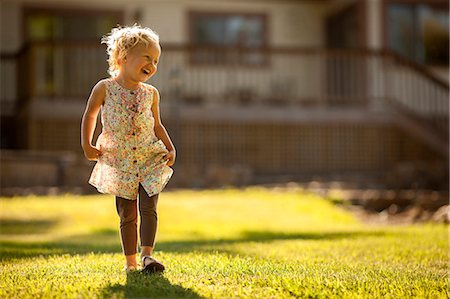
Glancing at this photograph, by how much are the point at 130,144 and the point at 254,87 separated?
1441 cm

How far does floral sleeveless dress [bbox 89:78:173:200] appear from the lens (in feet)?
13.1

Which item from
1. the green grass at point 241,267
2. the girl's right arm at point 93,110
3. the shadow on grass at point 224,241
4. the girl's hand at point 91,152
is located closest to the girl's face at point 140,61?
the girl's right arm at point 93,110

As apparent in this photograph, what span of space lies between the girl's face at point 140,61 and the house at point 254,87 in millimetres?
8855

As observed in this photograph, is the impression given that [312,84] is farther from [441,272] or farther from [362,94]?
[441,272]

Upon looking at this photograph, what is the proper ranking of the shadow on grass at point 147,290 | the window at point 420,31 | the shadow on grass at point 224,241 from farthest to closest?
the window at point 420,31 < the shadow on grass at point 224,241 < the shadow on grass at point 147,290

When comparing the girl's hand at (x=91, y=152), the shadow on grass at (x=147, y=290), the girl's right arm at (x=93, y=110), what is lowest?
the shadow on grass at (x=147, y=290)

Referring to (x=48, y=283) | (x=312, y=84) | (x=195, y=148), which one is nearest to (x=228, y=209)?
(x=195, y=148)

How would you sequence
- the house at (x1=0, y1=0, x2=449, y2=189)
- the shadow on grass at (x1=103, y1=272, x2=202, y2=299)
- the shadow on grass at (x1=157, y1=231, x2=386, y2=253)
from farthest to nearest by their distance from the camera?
1. the house at (x1=0, y1=0, x2=449, y2=189)
2. the shadow on grass at (x1=157, y1=231, x2=386, y2=253)
3. the shadow on grass at (x1=103, y1=272, x2=202, y2=299)

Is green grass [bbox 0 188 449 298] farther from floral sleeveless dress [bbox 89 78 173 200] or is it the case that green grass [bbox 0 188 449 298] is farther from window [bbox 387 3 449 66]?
window [bbox 387 3 449 66]

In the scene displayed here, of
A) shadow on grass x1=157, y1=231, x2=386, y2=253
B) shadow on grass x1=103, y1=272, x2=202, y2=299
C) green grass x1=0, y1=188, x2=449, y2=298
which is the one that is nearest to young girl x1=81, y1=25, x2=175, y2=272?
green grass x1=0, y1=188, x2=449, y2=298

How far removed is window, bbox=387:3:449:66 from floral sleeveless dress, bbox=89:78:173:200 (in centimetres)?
1476

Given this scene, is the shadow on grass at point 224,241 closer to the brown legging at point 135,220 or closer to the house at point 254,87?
the brown legging at point 135,220

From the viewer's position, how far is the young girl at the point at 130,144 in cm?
400

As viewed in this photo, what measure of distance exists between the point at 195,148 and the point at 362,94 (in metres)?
4.06
